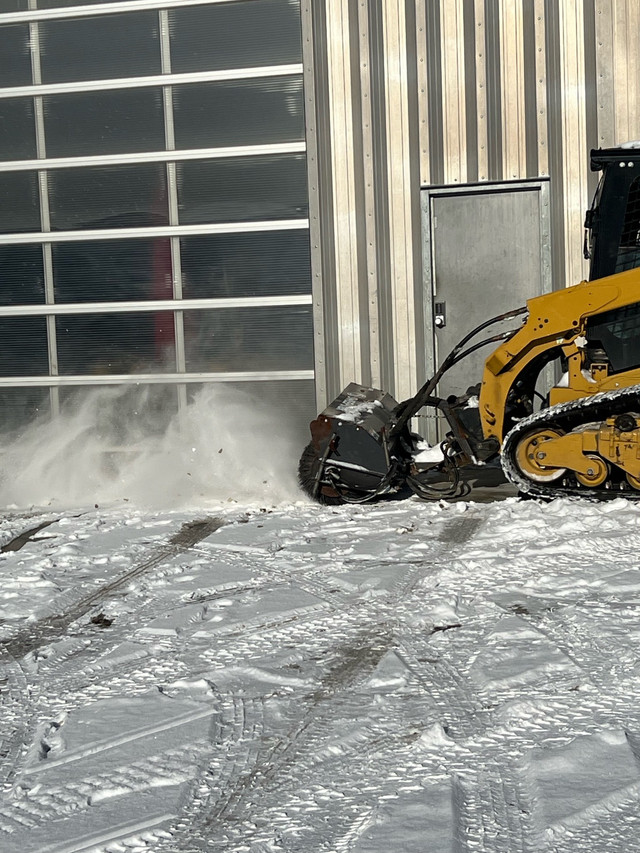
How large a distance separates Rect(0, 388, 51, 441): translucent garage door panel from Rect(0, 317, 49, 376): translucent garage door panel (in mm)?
173

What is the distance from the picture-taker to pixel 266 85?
31.3 feet

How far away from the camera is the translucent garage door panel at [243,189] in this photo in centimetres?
959

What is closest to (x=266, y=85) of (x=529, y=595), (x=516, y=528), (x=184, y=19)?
(x=184, y=19)

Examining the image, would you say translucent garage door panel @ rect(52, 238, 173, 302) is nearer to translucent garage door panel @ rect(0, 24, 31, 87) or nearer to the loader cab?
translucent garage door panel @ rect(0, 24, 31, 87)

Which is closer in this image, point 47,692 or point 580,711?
point 580,711

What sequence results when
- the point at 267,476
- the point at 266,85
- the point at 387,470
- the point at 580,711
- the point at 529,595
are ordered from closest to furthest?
the point at 580,711 < the point at 529,595 < the point at 387,470 < the point at 267,476 < the point at 266,85

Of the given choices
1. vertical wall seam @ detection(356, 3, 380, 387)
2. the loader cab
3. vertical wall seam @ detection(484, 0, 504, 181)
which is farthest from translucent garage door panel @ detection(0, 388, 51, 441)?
the loader cab

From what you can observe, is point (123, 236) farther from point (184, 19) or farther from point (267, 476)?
point (267, 476)

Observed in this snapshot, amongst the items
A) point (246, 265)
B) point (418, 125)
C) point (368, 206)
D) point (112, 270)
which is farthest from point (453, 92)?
point (112, 270)

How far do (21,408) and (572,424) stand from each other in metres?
5.48

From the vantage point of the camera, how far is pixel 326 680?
4.27 meters

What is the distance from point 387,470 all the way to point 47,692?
3730 millimetres

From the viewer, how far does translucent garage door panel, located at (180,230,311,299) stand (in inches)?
378

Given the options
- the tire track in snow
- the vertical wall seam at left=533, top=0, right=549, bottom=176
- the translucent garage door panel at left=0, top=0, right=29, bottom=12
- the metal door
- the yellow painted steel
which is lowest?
the tire track in snow
